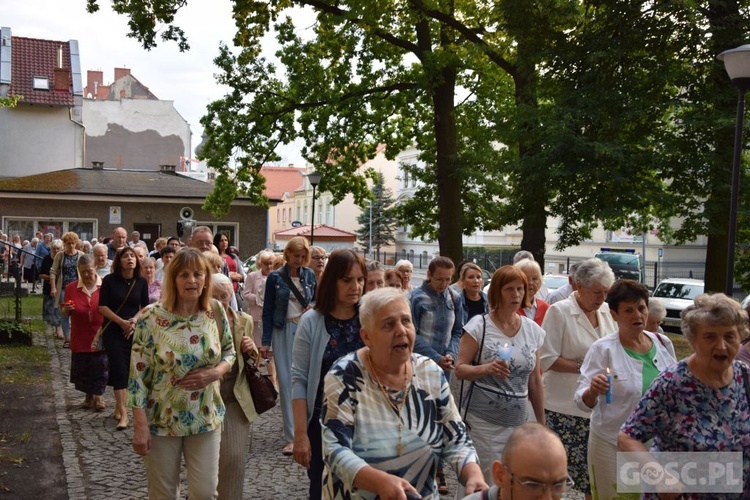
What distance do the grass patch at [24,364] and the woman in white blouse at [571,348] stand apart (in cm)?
882

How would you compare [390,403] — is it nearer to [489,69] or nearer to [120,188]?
[489,69]

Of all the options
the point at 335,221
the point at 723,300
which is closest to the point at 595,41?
the point at 723,300

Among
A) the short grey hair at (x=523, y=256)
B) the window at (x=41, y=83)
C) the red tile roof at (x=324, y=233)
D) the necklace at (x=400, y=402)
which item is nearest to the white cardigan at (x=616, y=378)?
the necklace at (x=400, y=402)

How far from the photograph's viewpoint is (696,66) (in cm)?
1781

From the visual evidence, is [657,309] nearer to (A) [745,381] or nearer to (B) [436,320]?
(B) [436,320]

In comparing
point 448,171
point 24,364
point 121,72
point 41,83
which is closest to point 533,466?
point 24,364

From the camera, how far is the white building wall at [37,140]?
52156mm

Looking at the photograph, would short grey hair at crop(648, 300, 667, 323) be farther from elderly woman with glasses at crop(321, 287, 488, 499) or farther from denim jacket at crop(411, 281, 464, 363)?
elderly woman with glasses at crop(321, 287, 488, 499)

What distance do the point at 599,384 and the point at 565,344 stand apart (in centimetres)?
144

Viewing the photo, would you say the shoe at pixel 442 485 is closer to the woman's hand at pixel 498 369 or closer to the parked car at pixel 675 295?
the woman's hand at pixel 498 369

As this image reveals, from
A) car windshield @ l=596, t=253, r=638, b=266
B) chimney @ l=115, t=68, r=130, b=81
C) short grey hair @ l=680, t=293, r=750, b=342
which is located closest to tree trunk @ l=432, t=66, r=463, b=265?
short grey hair @ l=680, t=293, r=750, b=342

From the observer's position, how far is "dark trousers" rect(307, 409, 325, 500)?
A: 511cm

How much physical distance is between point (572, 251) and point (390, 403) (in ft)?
197

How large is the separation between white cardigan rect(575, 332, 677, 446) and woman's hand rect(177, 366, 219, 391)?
2.24m
